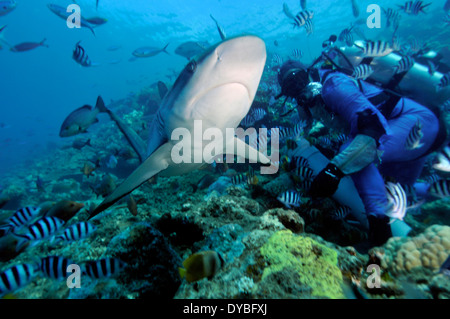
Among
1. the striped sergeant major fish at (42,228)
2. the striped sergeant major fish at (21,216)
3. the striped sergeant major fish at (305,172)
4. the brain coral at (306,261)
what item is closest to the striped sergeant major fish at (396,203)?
the striped sergeant major fish at (305,172)

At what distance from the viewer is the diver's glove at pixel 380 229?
2656 millimetres

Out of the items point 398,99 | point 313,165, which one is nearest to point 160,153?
point 313,165

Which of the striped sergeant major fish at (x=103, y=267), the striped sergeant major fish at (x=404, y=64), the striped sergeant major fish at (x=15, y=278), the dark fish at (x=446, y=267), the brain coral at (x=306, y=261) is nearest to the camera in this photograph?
the brain coral at (x=306, y=261)

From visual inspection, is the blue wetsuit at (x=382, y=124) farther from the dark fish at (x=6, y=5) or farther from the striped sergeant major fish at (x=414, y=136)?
the dark fish at (x=6, y=5)

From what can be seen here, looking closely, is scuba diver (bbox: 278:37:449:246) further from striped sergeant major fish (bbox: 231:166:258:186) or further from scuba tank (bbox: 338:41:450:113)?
striped sergeant major fish (bbox: 231:166:258:186)

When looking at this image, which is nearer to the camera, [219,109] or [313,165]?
[219,109]

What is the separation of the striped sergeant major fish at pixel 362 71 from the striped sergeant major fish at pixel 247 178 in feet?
9.06

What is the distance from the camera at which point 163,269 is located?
202cm

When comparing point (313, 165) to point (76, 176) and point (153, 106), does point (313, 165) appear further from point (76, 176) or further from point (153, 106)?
point (153, 106)

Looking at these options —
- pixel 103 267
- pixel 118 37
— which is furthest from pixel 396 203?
pixel 118 37

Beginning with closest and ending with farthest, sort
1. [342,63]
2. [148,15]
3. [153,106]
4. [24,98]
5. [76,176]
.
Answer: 1. [342,63]
2. [76,176]
3. [153,106]
4. [148,15]
5. [24,98]

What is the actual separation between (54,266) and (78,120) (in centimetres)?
434

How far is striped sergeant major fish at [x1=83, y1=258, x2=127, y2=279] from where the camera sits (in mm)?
1868
